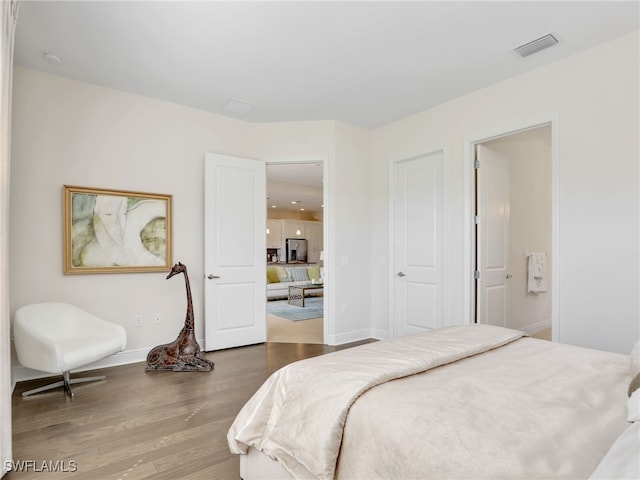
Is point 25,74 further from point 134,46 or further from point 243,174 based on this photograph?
point 243,174

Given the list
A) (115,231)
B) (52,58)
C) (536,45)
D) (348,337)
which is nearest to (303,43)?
(536,45)

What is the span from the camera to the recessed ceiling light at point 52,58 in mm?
3029

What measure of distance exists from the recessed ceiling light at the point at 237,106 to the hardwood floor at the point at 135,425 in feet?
9.04

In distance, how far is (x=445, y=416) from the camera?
44.1 inches

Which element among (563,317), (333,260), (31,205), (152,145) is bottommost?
(563,317)

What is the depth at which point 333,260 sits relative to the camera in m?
4.46

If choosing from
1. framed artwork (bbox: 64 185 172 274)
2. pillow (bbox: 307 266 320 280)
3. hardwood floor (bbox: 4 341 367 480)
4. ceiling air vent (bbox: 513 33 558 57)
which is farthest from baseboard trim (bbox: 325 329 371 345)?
pillow (bbox: 307 266 320 280)

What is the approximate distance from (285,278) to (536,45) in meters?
7.41

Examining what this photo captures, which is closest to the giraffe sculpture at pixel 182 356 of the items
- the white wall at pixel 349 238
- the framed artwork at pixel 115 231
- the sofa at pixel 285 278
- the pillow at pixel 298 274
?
the framed artwork at pixel 115 231

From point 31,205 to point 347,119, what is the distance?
3.36m

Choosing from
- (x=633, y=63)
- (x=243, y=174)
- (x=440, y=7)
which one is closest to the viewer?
(x=440, y=7)

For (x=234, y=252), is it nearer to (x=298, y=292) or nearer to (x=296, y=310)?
(x=296, y=310)

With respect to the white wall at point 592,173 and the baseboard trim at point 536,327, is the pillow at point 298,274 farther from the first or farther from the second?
the white wall at point 592,173

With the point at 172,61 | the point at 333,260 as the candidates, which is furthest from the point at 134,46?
the point at 333,260
